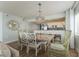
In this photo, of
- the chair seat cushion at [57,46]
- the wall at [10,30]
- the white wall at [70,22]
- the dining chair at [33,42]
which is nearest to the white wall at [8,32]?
the wall at [10,30]

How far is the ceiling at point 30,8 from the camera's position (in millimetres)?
1897

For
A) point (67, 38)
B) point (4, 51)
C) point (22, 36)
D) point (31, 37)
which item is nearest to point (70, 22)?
point (67, 38)

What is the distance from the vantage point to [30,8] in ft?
6.70

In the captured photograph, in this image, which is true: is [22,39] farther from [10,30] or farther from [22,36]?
[10,30]

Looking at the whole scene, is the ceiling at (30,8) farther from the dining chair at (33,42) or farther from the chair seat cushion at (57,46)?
the chair seat cushion at (57,46)

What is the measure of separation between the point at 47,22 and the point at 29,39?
54 centimetres

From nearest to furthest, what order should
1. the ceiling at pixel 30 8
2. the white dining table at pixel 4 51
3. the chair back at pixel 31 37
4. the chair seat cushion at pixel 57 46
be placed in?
1. the white dining table at pixel 4 51
2. the ceiling at pixel 30 8
3. the chair back at pixel 31 37
4. the chair seat cushion at pixel 57 46

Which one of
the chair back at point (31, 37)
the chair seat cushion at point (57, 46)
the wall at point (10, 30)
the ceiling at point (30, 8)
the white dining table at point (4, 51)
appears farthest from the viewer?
the chair seat cushion at point (57, 46)

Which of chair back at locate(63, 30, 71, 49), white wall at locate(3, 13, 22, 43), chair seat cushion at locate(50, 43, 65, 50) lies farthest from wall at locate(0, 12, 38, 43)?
chair back at locate(63, 30, 71, 49)

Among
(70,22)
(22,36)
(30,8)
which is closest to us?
(30,8)

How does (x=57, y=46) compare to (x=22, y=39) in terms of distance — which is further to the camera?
(x=57, y=46)

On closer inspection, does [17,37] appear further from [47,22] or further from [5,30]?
[47,22]

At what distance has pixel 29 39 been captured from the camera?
2154 millimetres

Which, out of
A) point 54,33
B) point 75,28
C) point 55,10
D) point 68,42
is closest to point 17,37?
point 54,33
